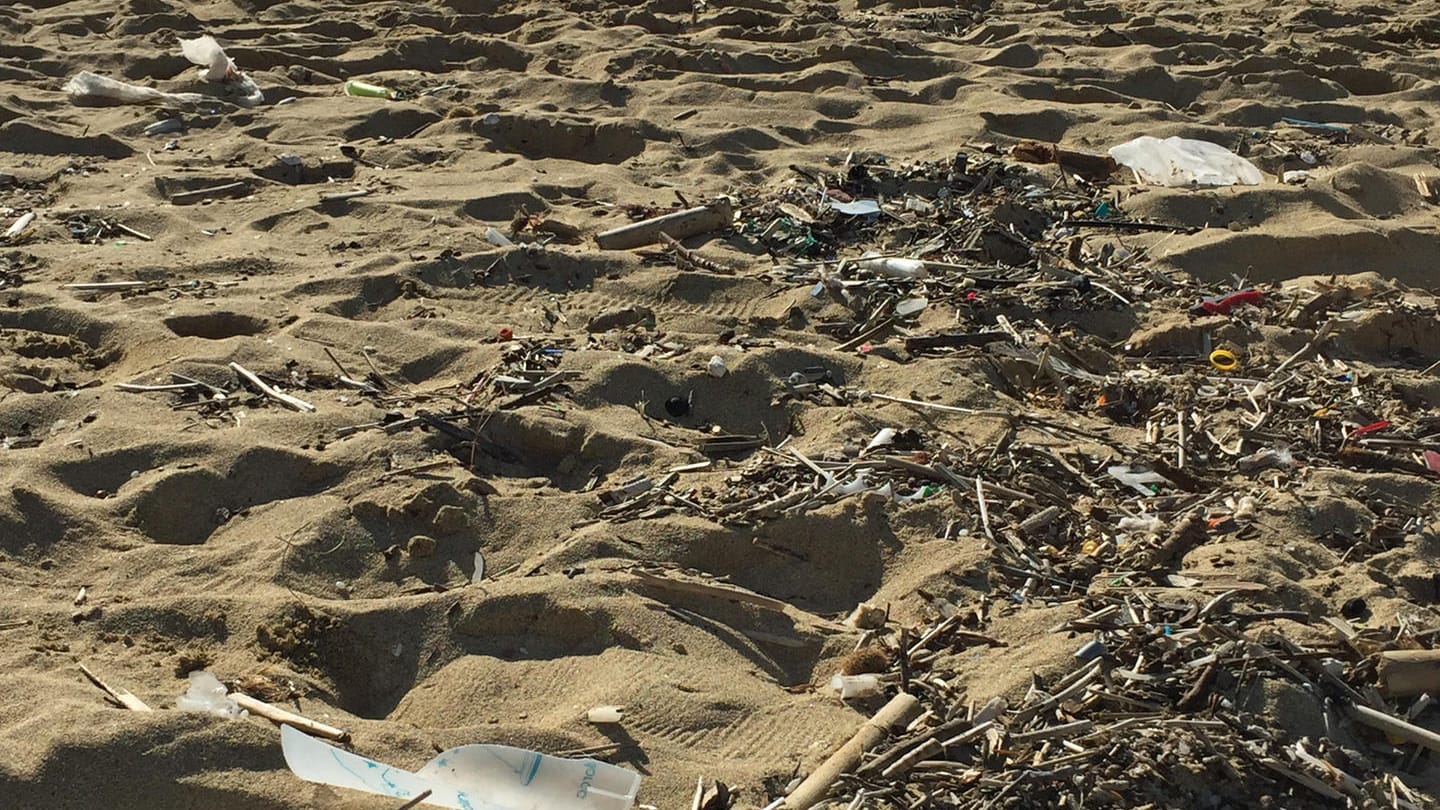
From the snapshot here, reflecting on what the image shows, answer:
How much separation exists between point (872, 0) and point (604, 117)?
226 centimetres

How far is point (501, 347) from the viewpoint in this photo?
3.82m

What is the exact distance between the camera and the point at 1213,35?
680 centimetres

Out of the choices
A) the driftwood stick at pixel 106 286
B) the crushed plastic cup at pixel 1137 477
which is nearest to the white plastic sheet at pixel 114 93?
the driftwood stick at pixel 106 286

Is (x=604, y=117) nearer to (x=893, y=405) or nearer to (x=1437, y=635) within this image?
(x=893, y=405)

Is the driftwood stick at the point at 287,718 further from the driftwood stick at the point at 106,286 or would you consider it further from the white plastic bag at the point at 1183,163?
the white plastic bag at the point at 1183,163

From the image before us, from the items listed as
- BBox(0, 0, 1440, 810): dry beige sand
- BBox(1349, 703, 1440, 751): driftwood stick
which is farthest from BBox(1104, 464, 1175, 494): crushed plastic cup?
BBox(1349, 703, 1440, 751): driftwood stick

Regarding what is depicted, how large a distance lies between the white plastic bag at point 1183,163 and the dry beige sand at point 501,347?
20cm

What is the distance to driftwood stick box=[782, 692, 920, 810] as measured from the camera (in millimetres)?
2307

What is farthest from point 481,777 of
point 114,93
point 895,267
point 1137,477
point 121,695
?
point 114,93

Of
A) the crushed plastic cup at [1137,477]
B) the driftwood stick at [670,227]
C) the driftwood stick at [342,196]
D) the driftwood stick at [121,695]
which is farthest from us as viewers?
the driftwood stick at [342,196]

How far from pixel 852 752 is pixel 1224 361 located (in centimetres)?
198

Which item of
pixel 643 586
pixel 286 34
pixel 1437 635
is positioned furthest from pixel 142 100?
pixel 1437 635

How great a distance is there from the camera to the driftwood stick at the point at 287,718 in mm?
2365

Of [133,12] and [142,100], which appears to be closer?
[142,100]
